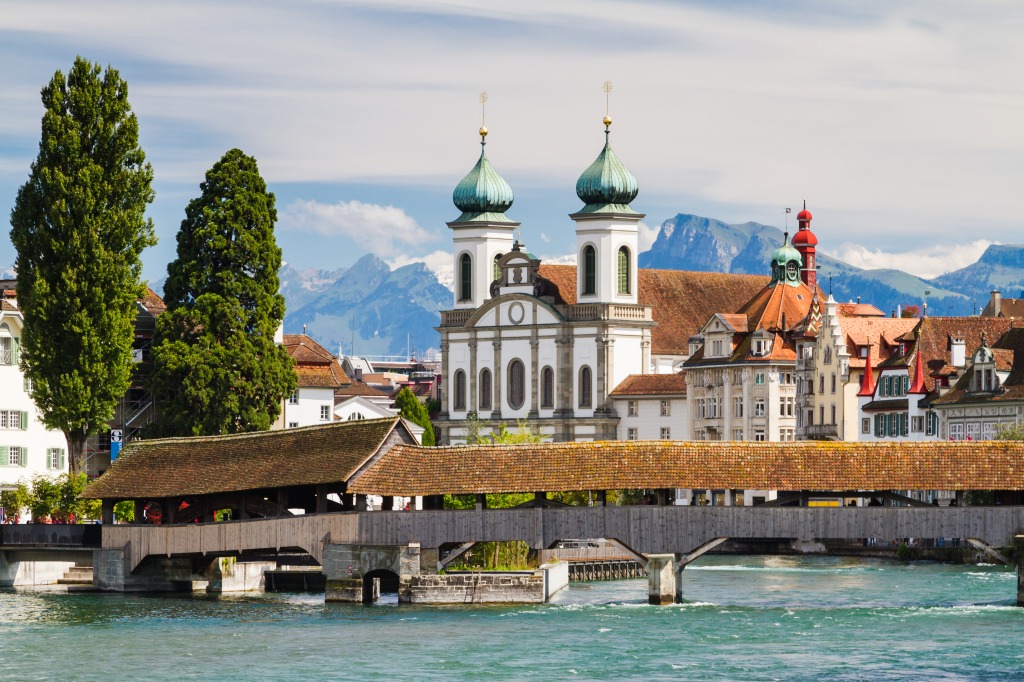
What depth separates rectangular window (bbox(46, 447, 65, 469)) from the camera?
7888 cm

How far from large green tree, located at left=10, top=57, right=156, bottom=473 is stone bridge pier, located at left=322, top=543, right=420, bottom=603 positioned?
13.5 metres

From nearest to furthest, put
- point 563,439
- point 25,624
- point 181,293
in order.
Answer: point 25,624 < point 181,293 < point 563,439

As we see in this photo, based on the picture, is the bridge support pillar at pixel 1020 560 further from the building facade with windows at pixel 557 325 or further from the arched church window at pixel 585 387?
the arched church window at pixel 585 387

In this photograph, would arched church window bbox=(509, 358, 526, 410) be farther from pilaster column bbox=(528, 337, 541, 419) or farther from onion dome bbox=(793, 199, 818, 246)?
onion dome bbox=(793, 199, 818, 246)

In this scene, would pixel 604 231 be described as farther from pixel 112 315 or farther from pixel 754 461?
pixel 754 461

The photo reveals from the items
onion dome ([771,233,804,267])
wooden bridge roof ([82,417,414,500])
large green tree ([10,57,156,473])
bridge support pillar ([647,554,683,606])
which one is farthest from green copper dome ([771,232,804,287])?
bridge support pillar ([647,554,683,606])

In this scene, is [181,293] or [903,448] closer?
[903,448]

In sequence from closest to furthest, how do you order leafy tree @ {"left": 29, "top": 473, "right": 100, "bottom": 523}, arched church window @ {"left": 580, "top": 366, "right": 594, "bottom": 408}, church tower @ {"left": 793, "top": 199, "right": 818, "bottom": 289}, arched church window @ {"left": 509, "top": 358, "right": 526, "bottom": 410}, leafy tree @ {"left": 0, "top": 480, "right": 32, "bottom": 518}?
leafy tree @ {"left": 29, "top": 473, "right": 100, "bottom": 523}, leafy tree @ {"left": 0, "top": 480, "right": 32, "bottom": 518}, arched church window @ {"left": 580, "top": 366, "right": 594, "bottom": 408}, arched church window @ {"left": 509, "top": 358, "right": 526, "bottom": 410}, church tower @ {"left": 793, "top": 199, "right": 818, "bottom": 289}

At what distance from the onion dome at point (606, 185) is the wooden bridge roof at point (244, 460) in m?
64.0

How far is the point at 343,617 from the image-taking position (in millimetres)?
54469

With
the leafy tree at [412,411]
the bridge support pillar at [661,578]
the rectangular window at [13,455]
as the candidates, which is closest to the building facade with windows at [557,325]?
the leafy tree at [412,411]

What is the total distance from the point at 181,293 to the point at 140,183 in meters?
6.09

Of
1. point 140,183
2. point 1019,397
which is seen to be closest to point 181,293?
point 140,183

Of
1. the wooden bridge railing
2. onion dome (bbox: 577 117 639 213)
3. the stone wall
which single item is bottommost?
the stone wall
